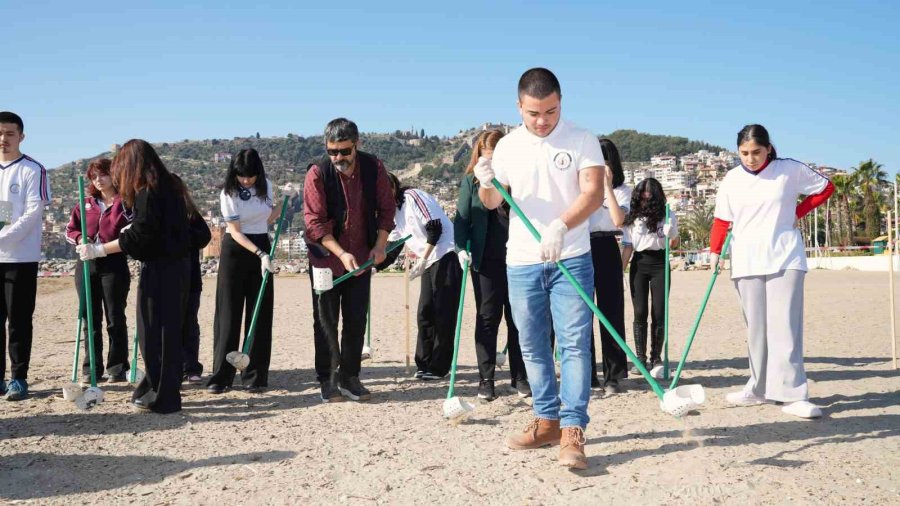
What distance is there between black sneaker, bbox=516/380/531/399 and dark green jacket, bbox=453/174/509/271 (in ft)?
3.56

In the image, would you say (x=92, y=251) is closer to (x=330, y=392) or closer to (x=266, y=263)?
(x=266, y=263)

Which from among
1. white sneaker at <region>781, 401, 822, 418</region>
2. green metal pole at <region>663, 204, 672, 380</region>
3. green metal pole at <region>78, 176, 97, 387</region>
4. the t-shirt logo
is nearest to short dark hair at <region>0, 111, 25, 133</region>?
green metal pole at <region>78, 176, 97, 387</region>

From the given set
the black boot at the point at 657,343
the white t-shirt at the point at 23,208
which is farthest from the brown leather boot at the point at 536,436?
the white t-shirt at the point at 23,208

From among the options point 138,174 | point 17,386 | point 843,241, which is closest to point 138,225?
point 138,174

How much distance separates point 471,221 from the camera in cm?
628

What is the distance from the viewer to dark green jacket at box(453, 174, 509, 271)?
6164mm

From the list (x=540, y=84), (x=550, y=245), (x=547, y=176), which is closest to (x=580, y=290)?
(x=550, y=245)

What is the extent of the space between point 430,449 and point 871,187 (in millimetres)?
74668

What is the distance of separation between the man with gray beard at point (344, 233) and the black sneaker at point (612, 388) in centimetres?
203

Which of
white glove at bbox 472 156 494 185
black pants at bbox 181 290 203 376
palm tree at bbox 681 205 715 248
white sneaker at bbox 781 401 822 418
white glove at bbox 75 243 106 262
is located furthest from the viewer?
palm tree at bbox 681 205 715 248

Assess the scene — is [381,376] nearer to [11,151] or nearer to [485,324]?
[485,324]

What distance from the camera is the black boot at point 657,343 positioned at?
24.6 ft

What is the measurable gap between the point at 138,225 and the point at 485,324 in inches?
110

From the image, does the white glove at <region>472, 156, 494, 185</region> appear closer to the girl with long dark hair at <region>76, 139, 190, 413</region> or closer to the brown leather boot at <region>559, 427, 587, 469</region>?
the brown leather boot at <region>559, 427, 587, 469</region>
